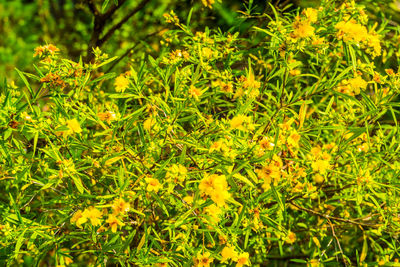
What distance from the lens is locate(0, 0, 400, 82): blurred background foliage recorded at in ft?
9.25

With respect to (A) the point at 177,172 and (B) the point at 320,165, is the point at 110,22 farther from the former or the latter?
(B) the point at 320,165

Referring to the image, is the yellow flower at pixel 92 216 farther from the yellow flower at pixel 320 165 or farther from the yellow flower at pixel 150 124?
the yellow flower at pixel 320 165

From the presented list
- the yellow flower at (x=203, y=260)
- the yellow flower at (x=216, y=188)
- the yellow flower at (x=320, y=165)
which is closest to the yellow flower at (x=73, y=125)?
the yellow flower at (x=216, y=188)

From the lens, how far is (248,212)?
5.87ft

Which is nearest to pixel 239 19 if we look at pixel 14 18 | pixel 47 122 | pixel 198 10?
pixel 198 10

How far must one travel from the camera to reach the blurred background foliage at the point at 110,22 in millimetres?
2820

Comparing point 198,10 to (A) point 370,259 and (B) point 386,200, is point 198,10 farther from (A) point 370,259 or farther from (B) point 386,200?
(A) point 370,259

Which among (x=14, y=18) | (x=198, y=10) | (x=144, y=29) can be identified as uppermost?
(x=198, y=10)

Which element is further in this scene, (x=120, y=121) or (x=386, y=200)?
(x=386, y=200)

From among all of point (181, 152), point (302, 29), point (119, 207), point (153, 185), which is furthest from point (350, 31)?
point (119, 207)

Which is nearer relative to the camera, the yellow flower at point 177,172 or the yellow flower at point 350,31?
the yellow flower at point 177,172

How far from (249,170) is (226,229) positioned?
1.18 feet

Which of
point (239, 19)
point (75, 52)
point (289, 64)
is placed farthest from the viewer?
point (75, 52)

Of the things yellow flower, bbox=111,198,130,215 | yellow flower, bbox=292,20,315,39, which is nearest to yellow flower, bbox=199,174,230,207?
yellow flower, bbox=111,198,130,215
